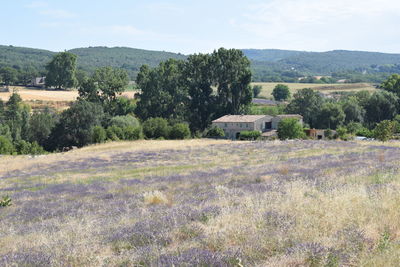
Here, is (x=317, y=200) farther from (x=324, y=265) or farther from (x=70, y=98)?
(x=70, y=98)

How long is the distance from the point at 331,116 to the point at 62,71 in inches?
4623

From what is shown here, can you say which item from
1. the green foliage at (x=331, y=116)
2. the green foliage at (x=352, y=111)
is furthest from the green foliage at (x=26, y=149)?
the green foliage at (x=352, y=111)

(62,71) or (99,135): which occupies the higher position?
(62,71)

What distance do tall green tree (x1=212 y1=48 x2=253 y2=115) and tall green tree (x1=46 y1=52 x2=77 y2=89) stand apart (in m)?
92.2

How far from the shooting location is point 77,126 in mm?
79188

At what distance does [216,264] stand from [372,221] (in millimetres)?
3437

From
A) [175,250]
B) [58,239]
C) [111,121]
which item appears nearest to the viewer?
[175,250]

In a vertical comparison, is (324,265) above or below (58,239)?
above

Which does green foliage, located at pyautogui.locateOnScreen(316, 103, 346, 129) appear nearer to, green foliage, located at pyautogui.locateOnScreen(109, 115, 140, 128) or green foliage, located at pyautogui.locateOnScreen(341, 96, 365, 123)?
green foliage, located at pyautogui.locateOnScreen(341, 96, 365, 123)

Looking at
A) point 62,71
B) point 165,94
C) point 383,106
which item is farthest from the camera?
point 62,71

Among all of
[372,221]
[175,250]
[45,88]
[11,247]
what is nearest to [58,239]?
[11,247]

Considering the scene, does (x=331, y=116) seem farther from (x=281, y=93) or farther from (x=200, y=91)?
(x=281, y=93)

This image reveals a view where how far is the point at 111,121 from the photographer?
8319cm

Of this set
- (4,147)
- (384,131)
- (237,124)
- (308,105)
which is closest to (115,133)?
(4,147)
